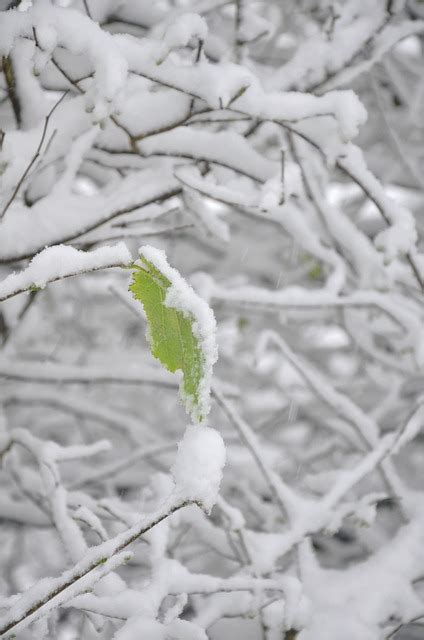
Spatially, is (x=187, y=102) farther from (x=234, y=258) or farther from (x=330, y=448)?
(x=234, y=258)

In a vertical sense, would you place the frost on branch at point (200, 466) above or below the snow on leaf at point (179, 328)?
below

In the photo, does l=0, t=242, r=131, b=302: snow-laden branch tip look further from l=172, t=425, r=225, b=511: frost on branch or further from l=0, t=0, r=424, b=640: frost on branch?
l=172, t=425, r=225, b=511: frost on branch

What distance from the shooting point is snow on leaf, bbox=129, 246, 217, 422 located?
0.49 metres

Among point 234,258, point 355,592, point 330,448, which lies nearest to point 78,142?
point 355,592

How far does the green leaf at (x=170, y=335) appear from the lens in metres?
0.49

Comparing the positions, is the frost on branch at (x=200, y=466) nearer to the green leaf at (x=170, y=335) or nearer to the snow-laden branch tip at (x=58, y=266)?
the green leaf at (x=170, y=335)

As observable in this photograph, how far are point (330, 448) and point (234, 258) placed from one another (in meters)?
1.10

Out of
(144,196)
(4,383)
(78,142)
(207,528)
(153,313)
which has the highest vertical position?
(78,142)

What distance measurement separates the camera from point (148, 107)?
88cm

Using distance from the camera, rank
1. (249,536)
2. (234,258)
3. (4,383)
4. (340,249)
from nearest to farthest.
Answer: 1. (249,536)
2. (340,249)
3. (4,383)
4. (234,258)

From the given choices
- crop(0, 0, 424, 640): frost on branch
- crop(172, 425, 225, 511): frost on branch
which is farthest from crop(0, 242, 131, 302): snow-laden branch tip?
crop(172, 425, 225, 511): frost on branch

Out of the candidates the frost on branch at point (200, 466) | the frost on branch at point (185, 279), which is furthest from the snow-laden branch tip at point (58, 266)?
the frost on branch at point (200, 466)

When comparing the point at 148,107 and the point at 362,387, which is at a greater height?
the point at 148,107

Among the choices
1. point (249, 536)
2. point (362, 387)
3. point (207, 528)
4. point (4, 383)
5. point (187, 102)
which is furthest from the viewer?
point (362, 387)
